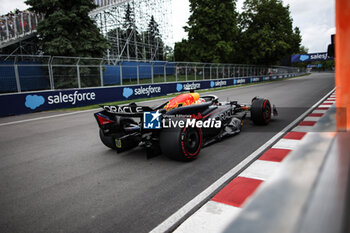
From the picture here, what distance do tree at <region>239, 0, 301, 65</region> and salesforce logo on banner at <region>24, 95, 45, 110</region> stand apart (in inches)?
1236

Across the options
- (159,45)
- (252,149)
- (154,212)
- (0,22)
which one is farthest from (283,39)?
(154,212)

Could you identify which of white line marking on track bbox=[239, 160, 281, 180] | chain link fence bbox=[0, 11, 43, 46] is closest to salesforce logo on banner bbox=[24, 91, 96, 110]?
white line marking on track bbox=[239, 160, 281, 180]

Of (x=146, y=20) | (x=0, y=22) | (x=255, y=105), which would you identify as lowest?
(x=255, y=105)

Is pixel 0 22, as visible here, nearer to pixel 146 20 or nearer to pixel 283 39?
pixel 146 20

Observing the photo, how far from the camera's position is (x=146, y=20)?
3656 centimetres

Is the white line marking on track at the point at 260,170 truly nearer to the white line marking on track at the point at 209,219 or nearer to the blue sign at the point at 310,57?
the white line marking on track at the point at 209,219

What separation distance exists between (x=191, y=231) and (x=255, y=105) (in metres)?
4.26

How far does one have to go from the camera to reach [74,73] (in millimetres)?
12258

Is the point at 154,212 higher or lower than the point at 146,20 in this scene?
lower

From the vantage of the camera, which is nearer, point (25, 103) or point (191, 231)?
point (191, 231)

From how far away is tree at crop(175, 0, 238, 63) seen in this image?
28453mm

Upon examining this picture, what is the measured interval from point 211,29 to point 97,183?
95.3 ft

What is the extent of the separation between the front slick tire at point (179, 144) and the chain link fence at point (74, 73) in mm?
9002

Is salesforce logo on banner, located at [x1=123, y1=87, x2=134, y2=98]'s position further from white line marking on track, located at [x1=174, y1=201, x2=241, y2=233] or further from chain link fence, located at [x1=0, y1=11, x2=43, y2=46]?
white line marking on track, located at [x1=174, y1=201, x2=241, y2=233]
